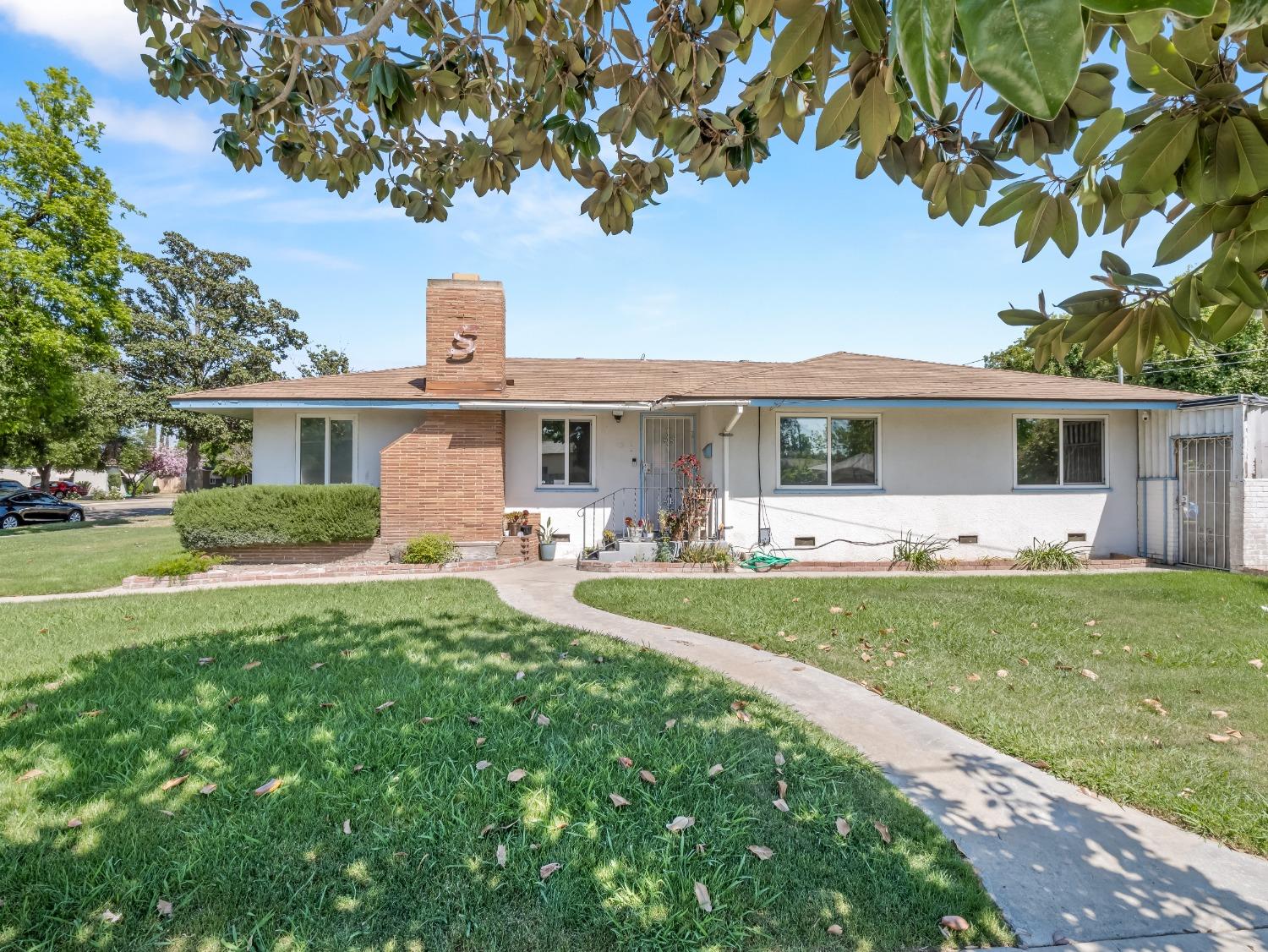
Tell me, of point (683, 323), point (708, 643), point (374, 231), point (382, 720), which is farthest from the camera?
point (683, 323)

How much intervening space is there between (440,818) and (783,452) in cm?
1092

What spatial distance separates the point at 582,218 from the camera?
331 cm

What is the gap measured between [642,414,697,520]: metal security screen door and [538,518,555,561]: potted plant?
2.14 meters

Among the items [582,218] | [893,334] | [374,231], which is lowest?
[582,218]

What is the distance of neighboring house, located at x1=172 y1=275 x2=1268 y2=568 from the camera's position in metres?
12.6

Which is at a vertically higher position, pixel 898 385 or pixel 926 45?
pixel 898 385

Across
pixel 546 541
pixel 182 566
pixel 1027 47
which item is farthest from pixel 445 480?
pixel 1027 47

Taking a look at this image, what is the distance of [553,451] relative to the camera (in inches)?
557

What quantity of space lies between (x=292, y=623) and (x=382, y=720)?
3.67m

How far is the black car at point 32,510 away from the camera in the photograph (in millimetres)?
26234

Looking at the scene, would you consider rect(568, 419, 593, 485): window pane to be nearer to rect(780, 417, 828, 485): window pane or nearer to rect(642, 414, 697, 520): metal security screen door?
rect(642, 414, 697, 520): metal security screen door

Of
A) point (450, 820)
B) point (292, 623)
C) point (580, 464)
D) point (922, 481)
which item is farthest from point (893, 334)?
point (450, 820)

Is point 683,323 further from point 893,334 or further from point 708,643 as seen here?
point 708,643

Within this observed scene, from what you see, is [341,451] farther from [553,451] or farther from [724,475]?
[724,475]
